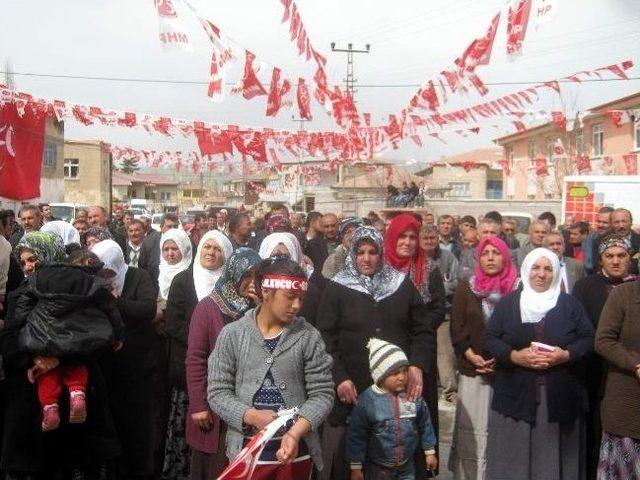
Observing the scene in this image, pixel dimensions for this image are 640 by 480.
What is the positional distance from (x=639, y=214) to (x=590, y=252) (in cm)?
679

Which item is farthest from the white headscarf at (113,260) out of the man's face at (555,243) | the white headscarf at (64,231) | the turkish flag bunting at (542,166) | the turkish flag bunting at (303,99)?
the turkish flag bunting at (542,166)

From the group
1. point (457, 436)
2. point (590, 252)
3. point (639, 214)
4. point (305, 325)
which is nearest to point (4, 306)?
point (305, 325)

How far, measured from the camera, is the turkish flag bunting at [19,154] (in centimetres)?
928

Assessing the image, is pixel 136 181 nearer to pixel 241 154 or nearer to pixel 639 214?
pixel 241 154

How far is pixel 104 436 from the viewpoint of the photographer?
171 inches

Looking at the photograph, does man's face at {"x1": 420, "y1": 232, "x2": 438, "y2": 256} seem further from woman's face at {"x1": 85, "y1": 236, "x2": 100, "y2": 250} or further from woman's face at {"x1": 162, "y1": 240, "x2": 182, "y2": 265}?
woman's face at {"x1": 85, "y1": 236, "x2": 100, "y2": 250}

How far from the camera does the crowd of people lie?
12.7ft

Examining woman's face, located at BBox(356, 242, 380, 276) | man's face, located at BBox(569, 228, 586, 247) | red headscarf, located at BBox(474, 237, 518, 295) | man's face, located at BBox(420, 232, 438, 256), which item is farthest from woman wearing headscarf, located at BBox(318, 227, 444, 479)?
man's face, located at BBox(569, 228, 586, 247)

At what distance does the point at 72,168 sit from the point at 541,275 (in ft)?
164

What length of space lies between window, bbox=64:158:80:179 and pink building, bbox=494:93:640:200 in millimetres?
26171

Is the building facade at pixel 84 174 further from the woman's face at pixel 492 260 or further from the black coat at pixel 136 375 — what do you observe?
the woman's face at pixel 492 260

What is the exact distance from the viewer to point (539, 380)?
5.03m

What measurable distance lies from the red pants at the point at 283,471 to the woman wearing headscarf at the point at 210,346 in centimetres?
70

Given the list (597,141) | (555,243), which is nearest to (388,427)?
(555,243)
